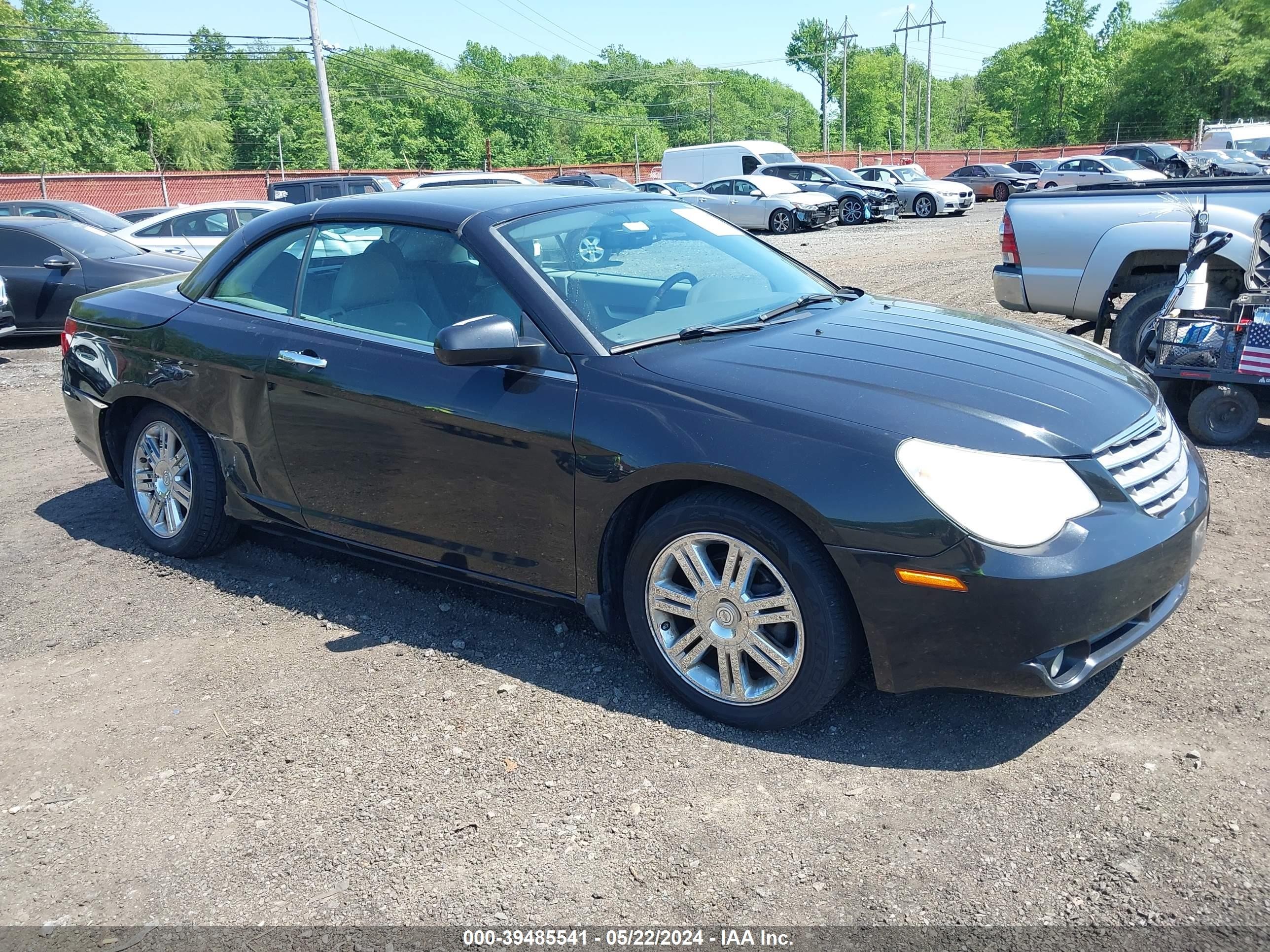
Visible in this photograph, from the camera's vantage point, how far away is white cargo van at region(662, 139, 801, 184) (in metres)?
32.6

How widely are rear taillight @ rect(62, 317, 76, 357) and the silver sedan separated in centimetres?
2087

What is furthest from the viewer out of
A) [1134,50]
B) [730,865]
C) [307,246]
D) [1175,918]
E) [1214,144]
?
[1134,50]

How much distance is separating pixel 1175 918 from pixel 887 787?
79 cm

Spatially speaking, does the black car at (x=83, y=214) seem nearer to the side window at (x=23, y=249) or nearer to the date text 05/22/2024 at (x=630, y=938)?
the side window at (x=23, y=249)

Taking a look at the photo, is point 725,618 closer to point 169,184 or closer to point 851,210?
point 851,210

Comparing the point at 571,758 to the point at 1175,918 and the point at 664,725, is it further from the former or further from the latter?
the point at 1175,918

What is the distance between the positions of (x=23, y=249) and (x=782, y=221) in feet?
59.6

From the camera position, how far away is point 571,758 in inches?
124

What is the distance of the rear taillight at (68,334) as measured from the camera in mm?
5109

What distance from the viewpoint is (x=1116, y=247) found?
7.30 meters

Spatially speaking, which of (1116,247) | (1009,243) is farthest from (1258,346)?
Result: (1009,243)

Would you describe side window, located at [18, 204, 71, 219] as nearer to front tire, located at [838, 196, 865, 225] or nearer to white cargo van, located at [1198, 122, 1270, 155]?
front tire, located at [838, 196, 865, 225]

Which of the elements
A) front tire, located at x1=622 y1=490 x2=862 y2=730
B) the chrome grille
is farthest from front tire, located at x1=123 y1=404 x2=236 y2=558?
the chrome grille

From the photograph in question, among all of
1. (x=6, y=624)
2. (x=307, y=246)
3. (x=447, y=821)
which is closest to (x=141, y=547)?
→ (x=6, y=624)
